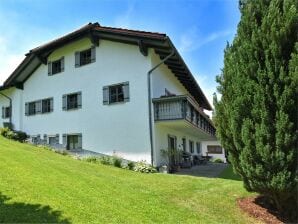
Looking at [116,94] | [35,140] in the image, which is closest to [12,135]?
[35,140]

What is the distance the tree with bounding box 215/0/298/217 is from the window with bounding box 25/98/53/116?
17.4m

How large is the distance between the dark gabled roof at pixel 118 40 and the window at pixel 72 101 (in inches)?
144

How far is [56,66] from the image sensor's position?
84.5 ft

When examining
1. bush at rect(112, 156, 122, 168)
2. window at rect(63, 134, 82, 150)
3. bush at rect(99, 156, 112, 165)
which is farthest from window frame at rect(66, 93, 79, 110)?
bush at rect(112, 156, 122, 168)

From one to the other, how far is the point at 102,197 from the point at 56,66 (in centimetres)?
1704

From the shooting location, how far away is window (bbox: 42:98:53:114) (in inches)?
1008

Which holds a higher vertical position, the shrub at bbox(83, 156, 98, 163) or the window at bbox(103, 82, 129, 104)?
the window at bbox(103, 82, 129, 104)

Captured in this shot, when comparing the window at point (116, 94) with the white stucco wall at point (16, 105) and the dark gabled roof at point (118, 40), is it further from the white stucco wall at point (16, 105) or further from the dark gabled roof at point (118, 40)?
the white stucco wall at point (16, 105)

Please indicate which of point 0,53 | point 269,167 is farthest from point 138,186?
point 0,53

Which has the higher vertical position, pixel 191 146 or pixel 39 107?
pixel 39 107

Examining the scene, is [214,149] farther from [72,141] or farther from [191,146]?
[72,141]

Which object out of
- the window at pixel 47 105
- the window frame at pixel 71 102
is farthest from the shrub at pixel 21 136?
the window frame at pixel 71 102

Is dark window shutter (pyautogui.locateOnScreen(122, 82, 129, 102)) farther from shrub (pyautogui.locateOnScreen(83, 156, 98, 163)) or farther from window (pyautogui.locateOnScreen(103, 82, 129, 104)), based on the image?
shrub (pyautogui.locateOnScreen(83, 156, 98, 163))

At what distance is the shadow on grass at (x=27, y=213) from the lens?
8.06m
